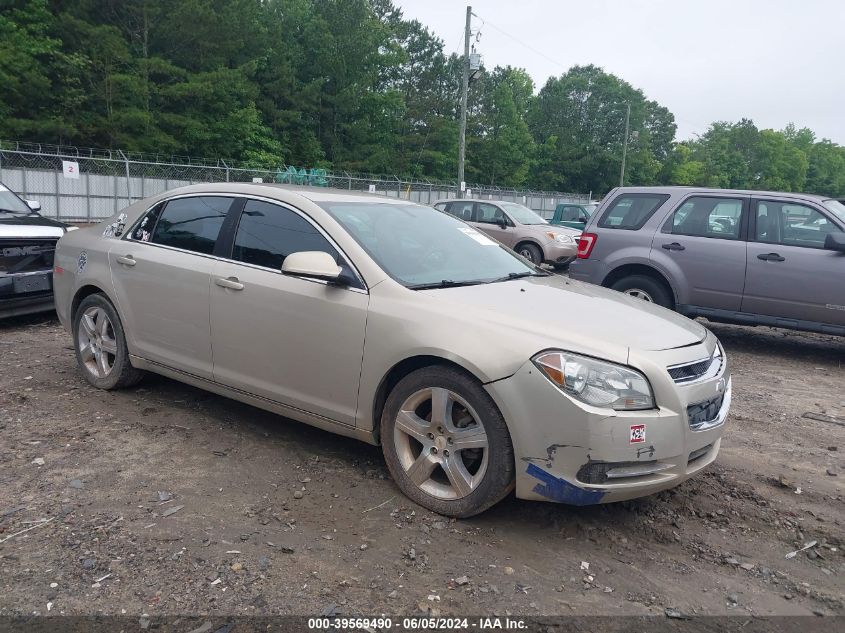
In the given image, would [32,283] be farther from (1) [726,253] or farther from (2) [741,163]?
(2) [741,163]

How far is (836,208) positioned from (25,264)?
8697 mm

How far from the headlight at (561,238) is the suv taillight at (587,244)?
742 cm

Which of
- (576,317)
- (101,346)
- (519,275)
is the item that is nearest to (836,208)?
(519,275)

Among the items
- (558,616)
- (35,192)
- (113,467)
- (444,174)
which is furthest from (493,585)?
(444,174)

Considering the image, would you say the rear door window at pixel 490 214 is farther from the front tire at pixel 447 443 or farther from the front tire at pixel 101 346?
the front tire at pixel 447 443

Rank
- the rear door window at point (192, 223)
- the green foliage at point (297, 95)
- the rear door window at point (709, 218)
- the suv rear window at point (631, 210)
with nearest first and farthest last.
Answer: the rear door window at point (192, 223)
the rear door window at point (709, 218)
the suv rear window at point (631, 210)
the green foliage at point (297, 95)

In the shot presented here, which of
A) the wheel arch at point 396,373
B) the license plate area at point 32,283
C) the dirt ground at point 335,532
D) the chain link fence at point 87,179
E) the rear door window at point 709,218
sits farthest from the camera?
the chain link fence at point 87,179

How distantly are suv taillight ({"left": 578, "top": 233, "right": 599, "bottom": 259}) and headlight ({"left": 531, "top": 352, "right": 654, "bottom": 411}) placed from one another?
226 inches

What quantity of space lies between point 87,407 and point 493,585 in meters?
3.43

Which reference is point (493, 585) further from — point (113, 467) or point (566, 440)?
point (113, 467)

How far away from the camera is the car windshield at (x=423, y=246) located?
404 centimetres

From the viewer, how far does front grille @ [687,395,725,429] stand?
3365mm

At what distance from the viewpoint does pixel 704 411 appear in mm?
3475

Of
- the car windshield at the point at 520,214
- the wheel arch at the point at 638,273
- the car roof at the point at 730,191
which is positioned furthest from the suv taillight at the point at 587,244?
the car windshield at the point at 520,214
